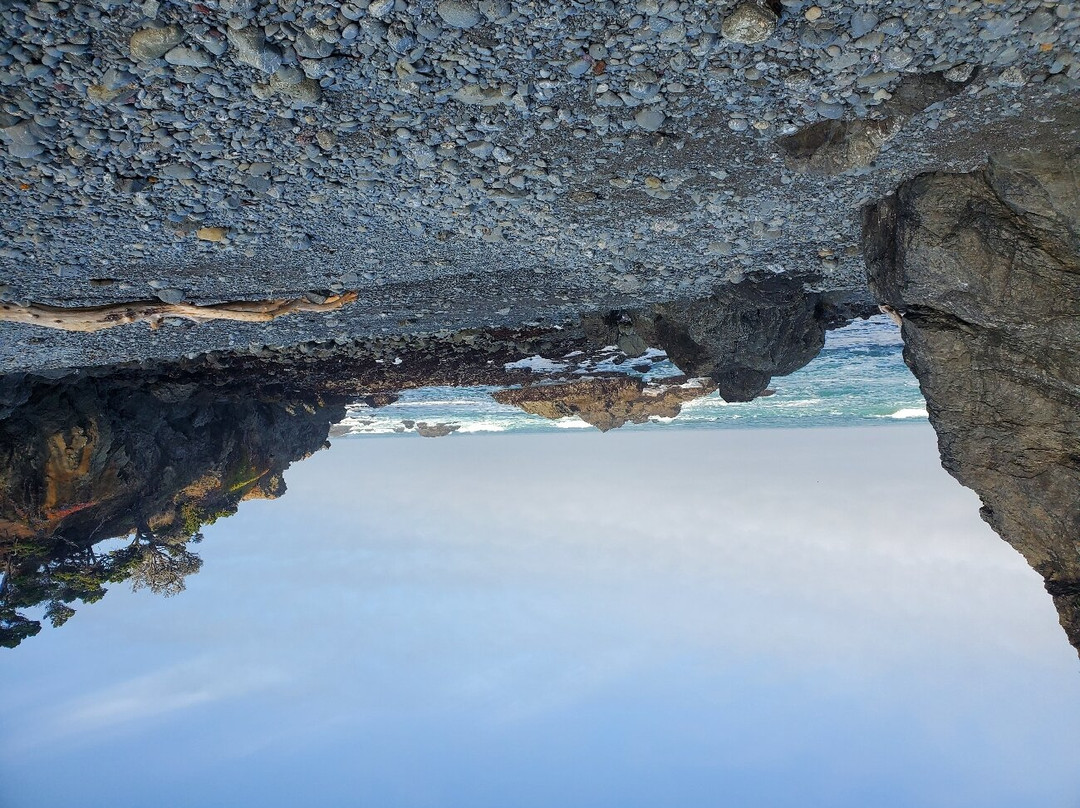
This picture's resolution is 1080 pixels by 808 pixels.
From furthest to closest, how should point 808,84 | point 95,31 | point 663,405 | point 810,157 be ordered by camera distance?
point 663,405
point 810,157
point 808,84
point 95,31

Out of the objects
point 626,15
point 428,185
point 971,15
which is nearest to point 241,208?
point 428,185

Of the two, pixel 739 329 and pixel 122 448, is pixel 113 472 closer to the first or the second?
pixel 122 448

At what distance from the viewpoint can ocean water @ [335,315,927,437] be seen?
8.08 m

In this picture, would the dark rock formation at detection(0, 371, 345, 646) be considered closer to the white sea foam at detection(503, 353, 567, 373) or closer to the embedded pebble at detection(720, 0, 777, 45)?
the white sea foam at detection(503, 353, 567, 373)

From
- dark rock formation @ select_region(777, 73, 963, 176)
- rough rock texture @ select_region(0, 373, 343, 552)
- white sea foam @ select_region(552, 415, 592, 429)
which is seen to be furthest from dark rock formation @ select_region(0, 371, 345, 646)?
dark rock formation @ select_region(777, 73, 963, 176)

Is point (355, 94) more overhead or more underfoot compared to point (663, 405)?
more overhead

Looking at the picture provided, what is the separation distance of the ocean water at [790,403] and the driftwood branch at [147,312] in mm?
2997

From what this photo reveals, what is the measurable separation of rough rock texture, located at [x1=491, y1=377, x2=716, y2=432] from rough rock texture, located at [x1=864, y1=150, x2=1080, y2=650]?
198 inches

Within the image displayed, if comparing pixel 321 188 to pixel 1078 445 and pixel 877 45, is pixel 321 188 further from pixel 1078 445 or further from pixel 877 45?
pixel 1078 445

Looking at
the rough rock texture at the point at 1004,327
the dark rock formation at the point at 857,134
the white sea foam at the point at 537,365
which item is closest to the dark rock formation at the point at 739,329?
the white sea foam at the point at 537,365

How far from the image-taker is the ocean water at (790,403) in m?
8.08

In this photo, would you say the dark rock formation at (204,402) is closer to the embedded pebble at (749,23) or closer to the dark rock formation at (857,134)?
the dark rock formation at (857,134)

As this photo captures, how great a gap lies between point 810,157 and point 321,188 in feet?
7.33

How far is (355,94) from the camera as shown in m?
2.72
